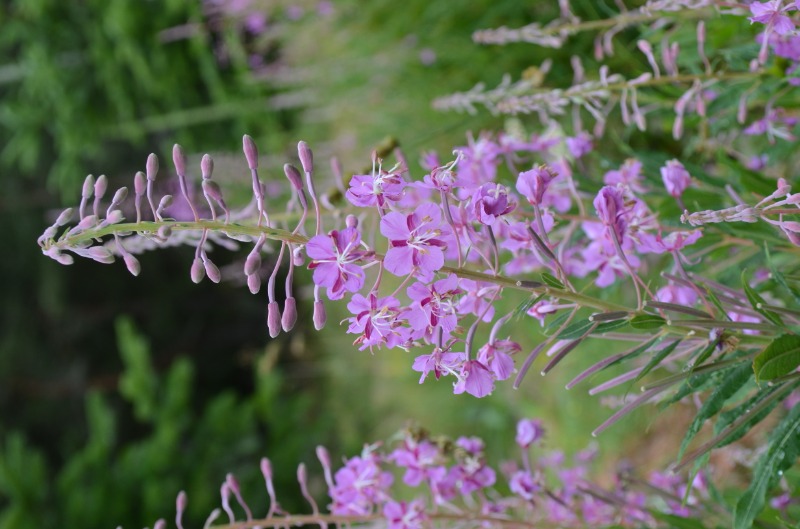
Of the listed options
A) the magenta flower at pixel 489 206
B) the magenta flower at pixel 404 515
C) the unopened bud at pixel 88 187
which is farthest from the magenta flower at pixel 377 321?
the magenta flower at pixel 404 515

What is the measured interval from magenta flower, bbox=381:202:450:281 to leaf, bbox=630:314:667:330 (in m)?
0.28

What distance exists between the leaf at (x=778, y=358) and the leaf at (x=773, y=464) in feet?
0.52

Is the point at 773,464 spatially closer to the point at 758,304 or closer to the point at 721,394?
the point at 721,394

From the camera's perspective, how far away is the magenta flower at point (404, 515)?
4.62 ft

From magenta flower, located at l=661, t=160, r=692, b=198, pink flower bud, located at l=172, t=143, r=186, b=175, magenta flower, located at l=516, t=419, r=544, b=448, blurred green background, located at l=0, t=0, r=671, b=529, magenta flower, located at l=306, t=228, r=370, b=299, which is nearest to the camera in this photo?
magenta flower, located at l=306, t=228, r=370, b=299

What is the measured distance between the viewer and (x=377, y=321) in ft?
3.22

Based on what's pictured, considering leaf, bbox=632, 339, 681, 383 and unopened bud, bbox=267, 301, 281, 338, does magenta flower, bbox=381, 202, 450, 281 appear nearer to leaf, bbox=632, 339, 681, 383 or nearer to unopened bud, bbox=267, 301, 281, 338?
unopened bud, bbox=267, 301, 281, 338

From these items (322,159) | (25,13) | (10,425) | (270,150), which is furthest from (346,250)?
(10,425)

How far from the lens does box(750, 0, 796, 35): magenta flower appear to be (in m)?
1.07

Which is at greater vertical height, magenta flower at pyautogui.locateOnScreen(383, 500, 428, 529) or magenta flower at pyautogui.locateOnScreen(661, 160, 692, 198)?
magenta flower at pyautogui.locateOnScreen(661, 160, 692, 198)

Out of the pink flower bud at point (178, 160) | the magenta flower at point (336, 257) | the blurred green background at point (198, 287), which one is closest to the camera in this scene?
the magenta flower at point (336, 257)

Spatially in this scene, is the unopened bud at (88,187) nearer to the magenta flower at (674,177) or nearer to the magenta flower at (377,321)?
the magenta flower at (377,321)

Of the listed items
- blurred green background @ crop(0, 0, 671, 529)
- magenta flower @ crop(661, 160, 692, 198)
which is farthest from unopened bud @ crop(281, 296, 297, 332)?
blurred green background @ crop(0, 0, 671, 529)

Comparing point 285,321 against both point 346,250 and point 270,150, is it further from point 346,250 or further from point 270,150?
point 270,150
